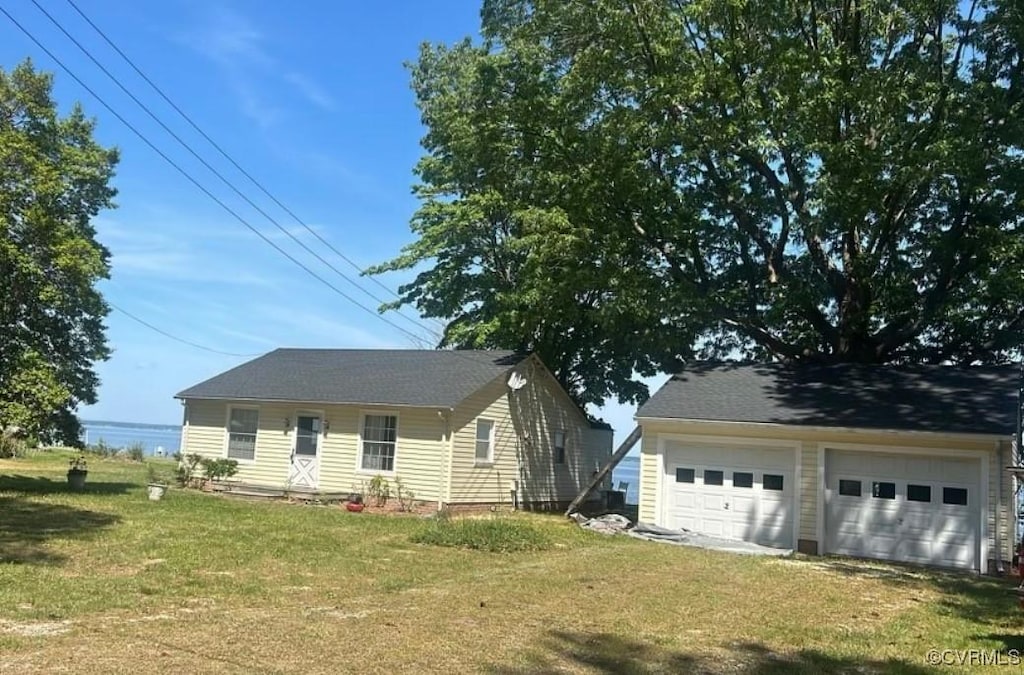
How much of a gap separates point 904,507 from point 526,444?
404 inches

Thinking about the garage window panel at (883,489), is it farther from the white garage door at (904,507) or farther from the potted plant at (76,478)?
the potted plant at (76,478)

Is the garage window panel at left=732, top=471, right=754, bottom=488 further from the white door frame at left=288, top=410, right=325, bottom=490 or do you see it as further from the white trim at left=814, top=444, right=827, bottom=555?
the white door frame at left=288, top=410, right=325, bottom=490

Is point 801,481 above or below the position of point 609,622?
above

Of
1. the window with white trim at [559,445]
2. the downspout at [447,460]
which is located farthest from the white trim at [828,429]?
the window with white trim at [559,445]

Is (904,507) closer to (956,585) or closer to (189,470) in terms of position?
(956,585)

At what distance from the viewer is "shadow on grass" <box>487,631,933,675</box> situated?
6.94m

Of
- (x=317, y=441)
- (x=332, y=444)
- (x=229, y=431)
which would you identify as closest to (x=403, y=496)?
(x=332, y=444)

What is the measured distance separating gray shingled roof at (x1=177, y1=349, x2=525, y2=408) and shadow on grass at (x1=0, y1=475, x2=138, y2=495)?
337 cm

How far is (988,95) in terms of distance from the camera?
62.2 feet

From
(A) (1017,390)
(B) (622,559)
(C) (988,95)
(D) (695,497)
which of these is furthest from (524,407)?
(C) (988,95)

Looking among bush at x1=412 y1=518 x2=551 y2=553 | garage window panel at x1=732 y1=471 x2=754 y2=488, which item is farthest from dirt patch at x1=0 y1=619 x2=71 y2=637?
garage window panel at x1=732 y1=471 x2=754 y2=488

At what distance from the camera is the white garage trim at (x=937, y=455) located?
52.0ft

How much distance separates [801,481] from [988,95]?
9.36 metres

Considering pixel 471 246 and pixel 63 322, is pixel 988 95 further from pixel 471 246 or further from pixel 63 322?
pixel 63 322
